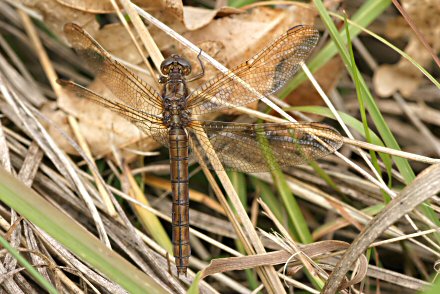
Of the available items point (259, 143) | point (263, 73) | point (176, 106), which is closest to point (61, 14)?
point (176, 106)

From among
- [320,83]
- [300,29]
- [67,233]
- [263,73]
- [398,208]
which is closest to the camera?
[67,233]

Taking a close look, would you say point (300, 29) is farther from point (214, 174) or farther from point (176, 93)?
point (214, 174)

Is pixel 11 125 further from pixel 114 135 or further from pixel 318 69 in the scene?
pixel 318 69

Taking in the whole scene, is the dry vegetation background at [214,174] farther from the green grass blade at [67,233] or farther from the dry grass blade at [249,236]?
the green grass blade at [67,233]

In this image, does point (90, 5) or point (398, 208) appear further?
point (90, 5)

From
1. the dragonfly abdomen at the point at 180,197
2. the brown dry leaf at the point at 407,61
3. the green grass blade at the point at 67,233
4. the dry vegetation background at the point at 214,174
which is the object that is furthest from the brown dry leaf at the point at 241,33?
the green grass blade at the point at 67,233

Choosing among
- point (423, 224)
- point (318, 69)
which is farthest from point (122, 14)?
point (423, 224)

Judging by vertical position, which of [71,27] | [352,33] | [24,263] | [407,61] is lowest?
[24,263]
